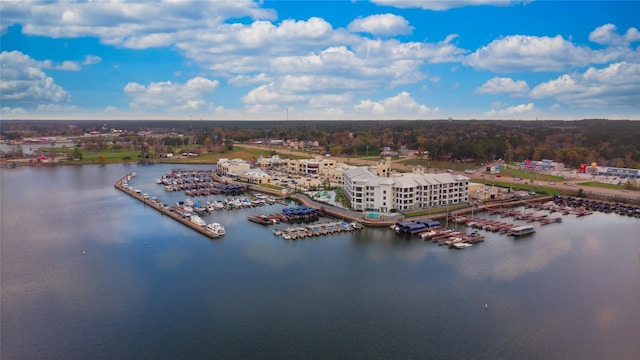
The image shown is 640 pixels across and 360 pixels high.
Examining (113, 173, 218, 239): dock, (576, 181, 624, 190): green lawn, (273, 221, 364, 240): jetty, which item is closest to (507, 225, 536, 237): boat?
(273, 221, 364, 240): jetty


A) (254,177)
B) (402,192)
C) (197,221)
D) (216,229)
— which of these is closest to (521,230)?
(402,192)

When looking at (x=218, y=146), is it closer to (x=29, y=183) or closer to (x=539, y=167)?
(x=29, y=183)

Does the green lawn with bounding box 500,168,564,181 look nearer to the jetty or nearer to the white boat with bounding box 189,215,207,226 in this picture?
the jetty

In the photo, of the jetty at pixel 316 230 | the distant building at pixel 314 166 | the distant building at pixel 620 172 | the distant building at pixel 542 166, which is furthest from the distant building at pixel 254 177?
the distant building at pixel 620 172

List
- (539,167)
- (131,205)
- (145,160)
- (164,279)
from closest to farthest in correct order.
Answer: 1. (164,279)
2. (131,205)
3. (539,167)
4. (145,160)

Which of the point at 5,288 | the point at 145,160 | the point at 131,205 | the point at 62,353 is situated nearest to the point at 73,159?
the point at 145,160
